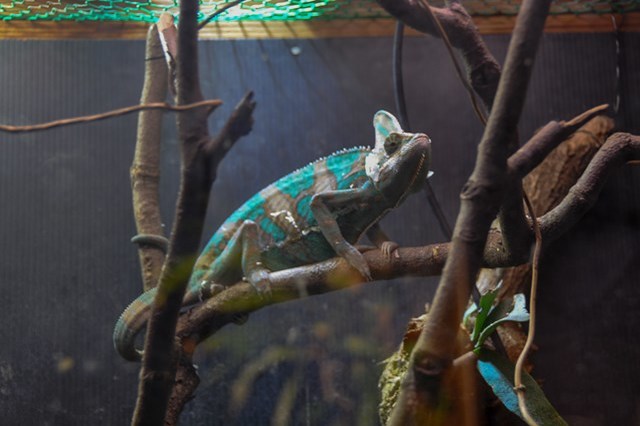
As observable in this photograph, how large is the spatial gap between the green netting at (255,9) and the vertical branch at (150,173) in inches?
4.7

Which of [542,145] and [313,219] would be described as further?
[313,219]

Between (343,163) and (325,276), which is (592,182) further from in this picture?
(343,163)

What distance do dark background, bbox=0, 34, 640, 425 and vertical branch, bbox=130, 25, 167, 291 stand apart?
0.16m

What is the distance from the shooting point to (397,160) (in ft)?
5.75

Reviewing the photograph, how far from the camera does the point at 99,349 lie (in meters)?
2.04

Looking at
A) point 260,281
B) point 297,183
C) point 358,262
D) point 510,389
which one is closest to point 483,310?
point 510,389

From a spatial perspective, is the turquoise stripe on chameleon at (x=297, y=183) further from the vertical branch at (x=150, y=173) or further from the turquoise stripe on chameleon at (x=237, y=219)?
the vertical branch at (x=150, y=173)

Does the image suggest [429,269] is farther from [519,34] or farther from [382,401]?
[519,34]

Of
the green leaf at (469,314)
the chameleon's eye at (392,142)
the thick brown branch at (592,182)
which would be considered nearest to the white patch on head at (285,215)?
the chameleon's eye at (392,142)

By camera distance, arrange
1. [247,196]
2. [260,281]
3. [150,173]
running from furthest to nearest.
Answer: [247,196]
[150,173]
[260,281]

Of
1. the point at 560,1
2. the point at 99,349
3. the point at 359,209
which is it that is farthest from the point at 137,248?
the point at 560,1

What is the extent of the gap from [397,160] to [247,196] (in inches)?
27.5

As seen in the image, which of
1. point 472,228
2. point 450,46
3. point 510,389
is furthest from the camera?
point 510,389

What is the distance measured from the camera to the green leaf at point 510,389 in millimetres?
1475
